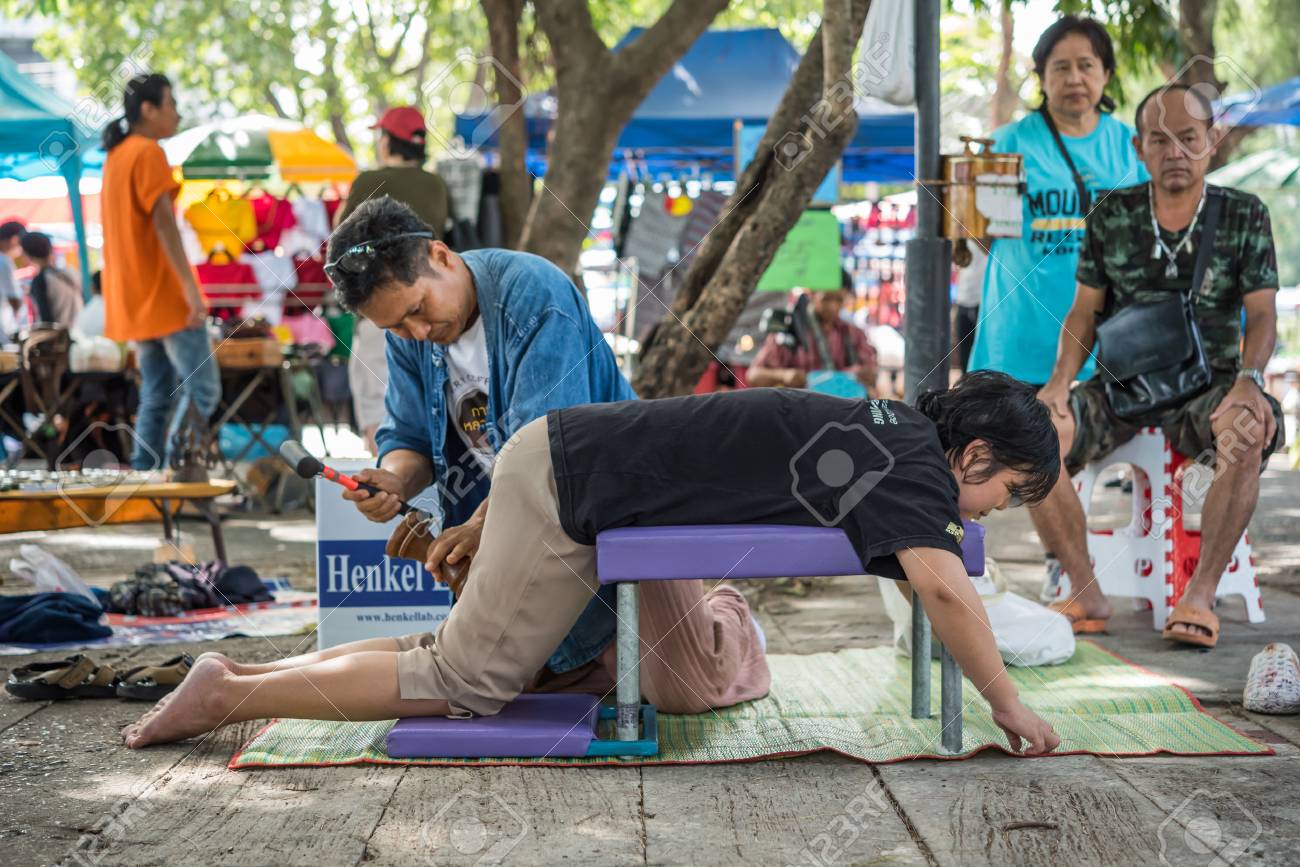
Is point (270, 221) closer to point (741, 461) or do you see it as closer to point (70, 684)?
point (70, 684)

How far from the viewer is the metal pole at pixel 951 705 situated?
9.93 feet

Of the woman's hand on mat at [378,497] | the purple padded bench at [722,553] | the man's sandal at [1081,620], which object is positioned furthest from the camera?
the man's sandal at [1081,620]

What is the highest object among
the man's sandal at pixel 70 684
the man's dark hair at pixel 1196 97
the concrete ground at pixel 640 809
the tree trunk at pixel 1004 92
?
the tree trunk at pixel 1004 92

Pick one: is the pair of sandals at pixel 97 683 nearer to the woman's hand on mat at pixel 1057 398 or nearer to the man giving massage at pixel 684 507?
the man giving massage at pixel 684 507

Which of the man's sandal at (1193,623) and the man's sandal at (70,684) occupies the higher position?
the man's sandal at (70,684)

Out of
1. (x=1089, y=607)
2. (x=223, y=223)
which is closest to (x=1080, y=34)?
(x=1089, y=607)

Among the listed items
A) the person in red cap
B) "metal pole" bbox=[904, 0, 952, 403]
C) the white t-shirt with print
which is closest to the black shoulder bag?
"metal pole" bbox=[904, 0, 952, 403]

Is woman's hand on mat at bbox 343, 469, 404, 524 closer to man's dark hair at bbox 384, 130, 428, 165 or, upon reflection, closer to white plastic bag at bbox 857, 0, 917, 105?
white plastic bag at bbox 857, 0, 917, 105

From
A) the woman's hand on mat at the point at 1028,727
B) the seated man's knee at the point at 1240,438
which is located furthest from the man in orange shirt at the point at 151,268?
the woman's hand on mat at the point at 1028,727

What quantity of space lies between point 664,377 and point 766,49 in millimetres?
6731

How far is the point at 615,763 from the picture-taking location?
2.98m

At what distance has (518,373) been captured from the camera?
3.24 meters

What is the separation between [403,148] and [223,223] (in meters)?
5.20

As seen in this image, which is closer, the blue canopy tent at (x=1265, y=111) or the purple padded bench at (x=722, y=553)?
the purple padded bench at (x=722, y=553)
